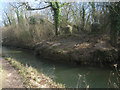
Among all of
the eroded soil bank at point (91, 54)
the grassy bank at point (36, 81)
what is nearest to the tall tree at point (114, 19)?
the eroded soil bank at point (91, 54)

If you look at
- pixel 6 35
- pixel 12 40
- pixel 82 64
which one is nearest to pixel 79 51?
pixel 82 64

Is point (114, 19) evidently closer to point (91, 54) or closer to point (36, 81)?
point (91, 54)

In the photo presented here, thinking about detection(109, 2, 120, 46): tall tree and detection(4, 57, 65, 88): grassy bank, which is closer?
detection(4, 57, 65, 88): grassy bank

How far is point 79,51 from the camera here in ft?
32.9

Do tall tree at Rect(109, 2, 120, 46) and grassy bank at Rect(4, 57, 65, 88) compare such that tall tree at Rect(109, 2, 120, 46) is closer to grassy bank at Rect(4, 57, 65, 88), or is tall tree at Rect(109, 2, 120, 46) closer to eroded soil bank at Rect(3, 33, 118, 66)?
eroded soil bank at Rect(3, 33, 118, 66)

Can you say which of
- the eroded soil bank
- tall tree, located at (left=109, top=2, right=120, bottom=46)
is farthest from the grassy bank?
tall tree, located at (left=109, top=2, right=120, bottom=46)

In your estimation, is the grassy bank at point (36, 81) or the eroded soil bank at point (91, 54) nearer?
the grassy bank at point (36, 81)

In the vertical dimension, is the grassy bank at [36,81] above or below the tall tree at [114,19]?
below

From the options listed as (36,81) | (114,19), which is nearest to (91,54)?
(114,19)

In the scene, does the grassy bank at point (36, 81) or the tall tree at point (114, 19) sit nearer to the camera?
the grassy bank at point (36, 81)

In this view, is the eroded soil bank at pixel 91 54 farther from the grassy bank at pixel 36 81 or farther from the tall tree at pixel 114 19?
the grassy bank at pixel 36 81

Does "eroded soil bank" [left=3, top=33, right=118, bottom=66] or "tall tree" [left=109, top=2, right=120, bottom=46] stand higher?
"tall tree" [left=109, top=2, right=120, bottom=46]

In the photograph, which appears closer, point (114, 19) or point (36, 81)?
point (36, 81)

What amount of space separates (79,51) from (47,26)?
9.27 m
